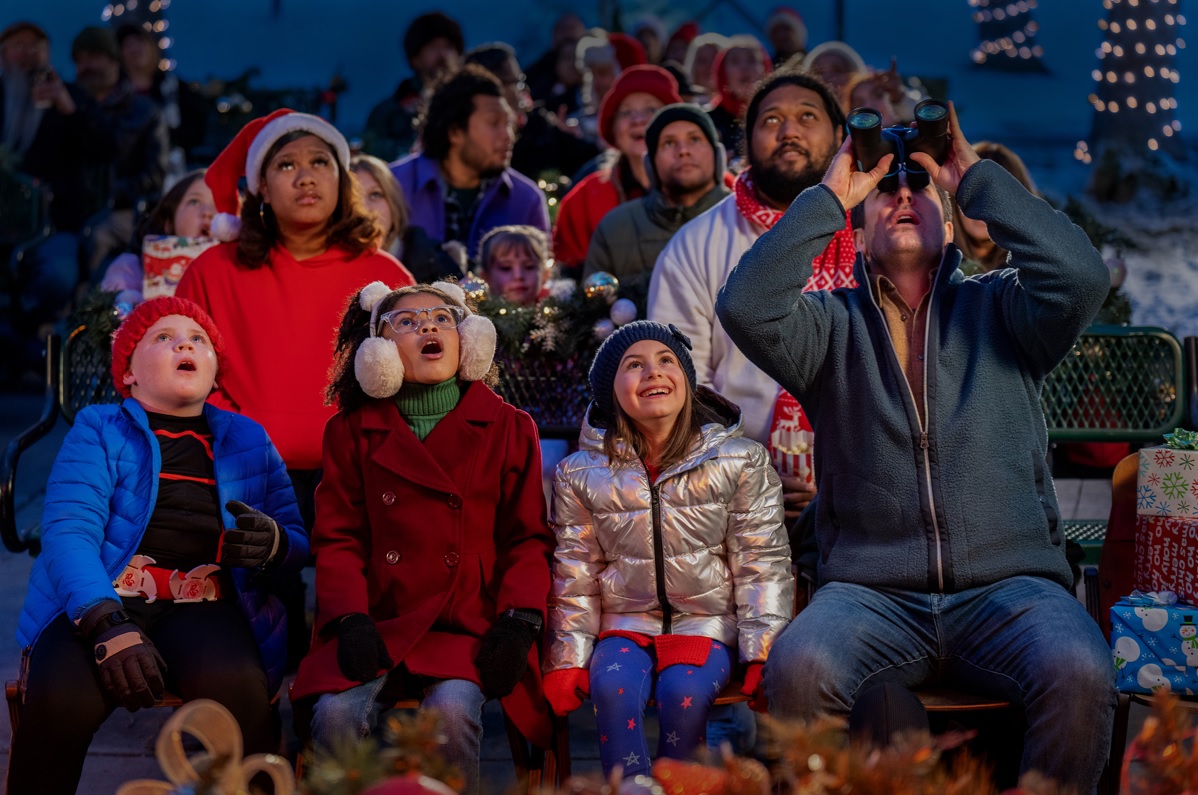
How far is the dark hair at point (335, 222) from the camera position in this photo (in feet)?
15.2

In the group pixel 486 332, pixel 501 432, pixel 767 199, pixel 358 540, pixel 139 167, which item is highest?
pixel 139 167

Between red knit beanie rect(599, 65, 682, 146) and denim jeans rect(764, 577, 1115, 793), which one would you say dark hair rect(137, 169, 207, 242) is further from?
denim jeans rect(764, 577, 1115, 793)

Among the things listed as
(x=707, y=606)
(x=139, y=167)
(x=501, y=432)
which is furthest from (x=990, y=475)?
(x=139, y=167)

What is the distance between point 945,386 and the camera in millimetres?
3537

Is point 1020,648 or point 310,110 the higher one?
point 310,110

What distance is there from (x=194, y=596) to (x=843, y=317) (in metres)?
1.91

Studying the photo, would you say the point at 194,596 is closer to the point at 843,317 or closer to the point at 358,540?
the point at 358,540

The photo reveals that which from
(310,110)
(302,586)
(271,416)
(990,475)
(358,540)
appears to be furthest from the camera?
(310,110)

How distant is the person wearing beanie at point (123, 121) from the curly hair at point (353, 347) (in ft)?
16.3

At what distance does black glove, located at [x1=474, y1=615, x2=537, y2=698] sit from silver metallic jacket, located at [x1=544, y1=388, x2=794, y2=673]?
14 centimetres

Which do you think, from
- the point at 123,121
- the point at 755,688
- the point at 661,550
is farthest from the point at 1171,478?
the point at 123,121

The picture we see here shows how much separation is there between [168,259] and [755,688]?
2.93 meters

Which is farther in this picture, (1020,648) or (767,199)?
(767,199)

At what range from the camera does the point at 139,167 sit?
8883 millimetres
